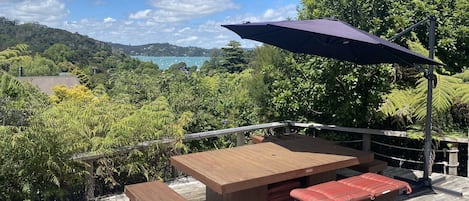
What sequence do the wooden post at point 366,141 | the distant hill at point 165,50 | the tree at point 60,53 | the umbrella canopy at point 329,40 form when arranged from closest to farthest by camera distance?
the umbrella canopy at point 329,40 → the wooden post at point 366,141 → the tree at point 60,53 → the distant hill at point 165,50

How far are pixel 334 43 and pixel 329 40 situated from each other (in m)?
0.10

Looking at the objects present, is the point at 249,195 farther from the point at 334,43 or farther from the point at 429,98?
the point at 429,98

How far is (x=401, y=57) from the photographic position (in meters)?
4.04

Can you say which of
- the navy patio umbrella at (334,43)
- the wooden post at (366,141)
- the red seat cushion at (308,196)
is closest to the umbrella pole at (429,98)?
the navy patio umbrella at (334,43)

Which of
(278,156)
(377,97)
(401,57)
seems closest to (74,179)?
(278,156)

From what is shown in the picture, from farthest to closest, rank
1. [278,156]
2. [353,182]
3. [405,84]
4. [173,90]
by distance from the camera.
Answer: [173,90] < [405,84] < [278,156] < [353,182]

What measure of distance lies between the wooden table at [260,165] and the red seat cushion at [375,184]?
0.67 feet

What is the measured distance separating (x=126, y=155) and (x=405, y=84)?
13.4 feet

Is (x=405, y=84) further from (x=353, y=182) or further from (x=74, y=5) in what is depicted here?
(x=74, y=5)

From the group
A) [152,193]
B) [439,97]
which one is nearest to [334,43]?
[439,97]

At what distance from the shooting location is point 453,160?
16.6ft

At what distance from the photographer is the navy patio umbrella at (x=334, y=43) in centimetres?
362

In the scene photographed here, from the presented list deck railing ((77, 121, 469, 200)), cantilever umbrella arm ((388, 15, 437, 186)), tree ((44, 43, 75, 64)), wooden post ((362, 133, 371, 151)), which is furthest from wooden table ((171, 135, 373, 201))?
tree ((44, 43, 75, 64))

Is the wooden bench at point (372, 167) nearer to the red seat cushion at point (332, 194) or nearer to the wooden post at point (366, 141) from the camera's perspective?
the red seat cushion at point (332, 194)
